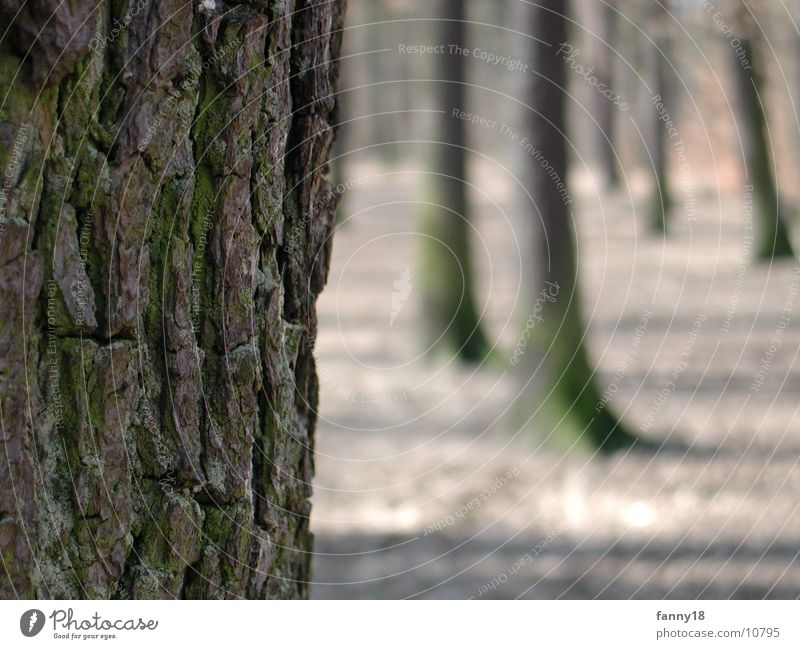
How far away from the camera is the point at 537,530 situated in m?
5.57

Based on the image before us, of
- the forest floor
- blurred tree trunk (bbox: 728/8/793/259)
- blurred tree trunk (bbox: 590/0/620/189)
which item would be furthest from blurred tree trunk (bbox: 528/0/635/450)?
blurred tree trunk (bbox: 590/0/620/189)

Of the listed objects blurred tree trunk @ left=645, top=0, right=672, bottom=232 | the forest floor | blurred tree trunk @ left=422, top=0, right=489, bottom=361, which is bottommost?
the forest floor

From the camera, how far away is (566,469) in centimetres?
600

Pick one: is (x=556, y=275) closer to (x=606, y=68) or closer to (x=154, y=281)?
(x=154, y=281)

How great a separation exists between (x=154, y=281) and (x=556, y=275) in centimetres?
503

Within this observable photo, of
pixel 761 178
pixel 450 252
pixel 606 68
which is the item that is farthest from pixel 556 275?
pixel 606 68

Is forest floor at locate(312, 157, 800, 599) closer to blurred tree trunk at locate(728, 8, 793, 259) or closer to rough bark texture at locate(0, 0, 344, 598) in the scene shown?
rough bark texture at locate(0, 0, 344, 598)

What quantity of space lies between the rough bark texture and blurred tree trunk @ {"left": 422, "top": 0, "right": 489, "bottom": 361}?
23.7 feet

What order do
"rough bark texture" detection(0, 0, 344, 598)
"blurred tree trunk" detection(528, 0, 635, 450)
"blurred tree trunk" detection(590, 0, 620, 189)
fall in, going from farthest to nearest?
"blurred tree trunk" detection(590, 0, 620, 189), "blurred tree trunk" detection(528, 0, 635, 450), "rough bark texture" detection(0, 0, 344, 598)

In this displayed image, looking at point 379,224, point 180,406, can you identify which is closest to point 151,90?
point 180,406

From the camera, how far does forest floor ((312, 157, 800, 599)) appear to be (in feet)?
16.4

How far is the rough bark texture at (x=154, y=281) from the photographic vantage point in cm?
153

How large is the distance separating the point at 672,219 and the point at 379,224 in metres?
9.02

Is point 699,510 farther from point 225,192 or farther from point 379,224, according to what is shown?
point 379,224
